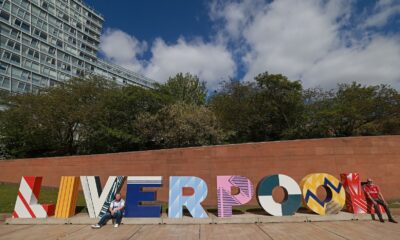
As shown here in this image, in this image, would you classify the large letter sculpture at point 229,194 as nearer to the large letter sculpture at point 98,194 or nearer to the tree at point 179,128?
the large letter sculpture at point 98,194

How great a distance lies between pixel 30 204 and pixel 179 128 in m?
12.0

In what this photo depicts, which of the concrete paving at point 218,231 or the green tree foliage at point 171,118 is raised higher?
the green tree foliage at point 171,118

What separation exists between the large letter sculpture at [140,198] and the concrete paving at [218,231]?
23.7 inches

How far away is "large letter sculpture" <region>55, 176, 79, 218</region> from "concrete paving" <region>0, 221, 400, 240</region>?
815 mm

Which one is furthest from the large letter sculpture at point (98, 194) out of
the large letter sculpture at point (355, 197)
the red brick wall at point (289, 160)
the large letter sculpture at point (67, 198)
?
the large letter sculpture at point (355, 197)

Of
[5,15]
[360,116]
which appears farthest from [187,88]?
[5,15]

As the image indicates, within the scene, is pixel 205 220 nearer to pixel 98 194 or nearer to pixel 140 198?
pixel 140 198

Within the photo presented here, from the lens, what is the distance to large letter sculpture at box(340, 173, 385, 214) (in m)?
11.1

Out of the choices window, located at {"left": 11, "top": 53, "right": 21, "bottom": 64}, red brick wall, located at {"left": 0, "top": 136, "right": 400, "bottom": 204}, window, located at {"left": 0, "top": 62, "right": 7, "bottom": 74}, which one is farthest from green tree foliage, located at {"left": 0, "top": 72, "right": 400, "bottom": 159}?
window, located at {"left": 11, "top": 53, "right": 21, "bottom": 64}

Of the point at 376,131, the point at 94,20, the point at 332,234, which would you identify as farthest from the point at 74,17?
the point at 332,234

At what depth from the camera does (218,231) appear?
30.0 feet

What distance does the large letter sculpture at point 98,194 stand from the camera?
1066 cm

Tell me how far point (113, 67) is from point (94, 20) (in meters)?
16.2

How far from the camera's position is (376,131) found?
74.4ft
